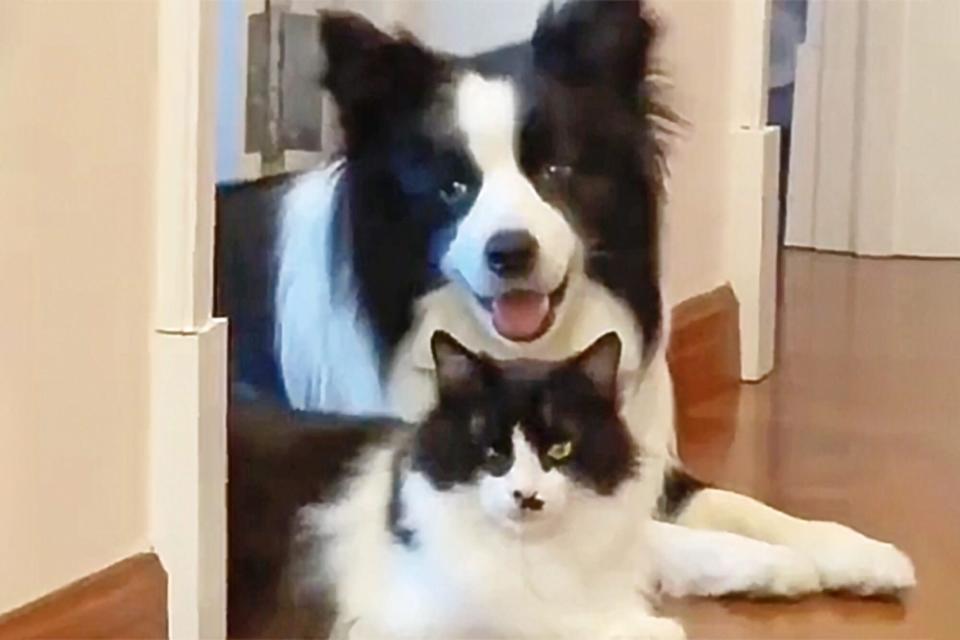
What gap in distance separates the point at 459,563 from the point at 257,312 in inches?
20.5

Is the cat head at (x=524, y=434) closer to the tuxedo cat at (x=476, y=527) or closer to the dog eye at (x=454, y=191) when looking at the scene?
the tuxedo cat at (x=476, y=527)

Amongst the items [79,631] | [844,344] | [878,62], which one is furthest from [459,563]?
[878,62]

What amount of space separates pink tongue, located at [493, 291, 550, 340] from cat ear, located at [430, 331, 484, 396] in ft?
0.77

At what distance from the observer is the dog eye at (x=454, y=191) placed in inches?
62.6

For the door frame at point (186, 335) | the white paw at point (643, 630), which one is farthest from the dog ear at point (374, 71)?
the white paw at point (643, 630)

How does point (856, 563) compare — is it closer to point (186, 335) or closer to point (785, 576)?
point (785, 576)

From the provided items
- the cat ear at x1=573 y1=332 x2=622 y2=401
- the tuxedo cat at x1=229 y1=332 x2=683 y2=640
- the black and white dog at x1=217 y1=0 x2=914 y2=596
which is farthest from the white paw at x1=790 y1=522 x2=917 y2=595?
the cat ear at x1=573 y1=332 x2=622 y2=401

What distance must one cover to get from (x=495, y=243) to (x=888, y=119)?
8.15 feet

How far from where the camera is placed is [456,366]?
1.38 m

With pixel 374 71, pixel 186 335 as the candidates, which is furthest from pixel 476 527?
pixel 374 71

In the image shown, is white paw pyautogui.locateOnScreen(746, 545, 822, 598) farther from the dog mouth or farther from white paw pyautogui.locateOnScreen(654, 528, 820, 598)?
the dog mouth

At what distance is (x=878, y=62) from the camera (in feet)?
12.5

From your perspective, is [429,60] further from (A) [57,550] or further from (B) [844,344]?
(B) [844,344]

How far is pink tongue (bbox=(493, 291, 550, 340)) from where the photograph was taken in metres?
1.62
